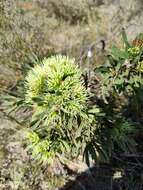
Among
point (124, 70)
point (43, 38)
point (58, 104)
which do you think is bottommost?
point (58, 104)

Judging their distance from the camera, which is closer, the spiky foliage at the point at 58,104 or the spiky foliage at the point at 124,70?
the spiky foliage at the point at 58,104

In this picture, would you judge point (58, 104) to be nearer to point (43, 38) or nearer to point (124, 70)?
point (124, 70)

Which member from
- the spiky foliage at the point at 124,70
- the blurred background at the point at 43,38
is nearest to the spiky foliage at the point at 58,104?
the spiky foliage at the point at 124,70

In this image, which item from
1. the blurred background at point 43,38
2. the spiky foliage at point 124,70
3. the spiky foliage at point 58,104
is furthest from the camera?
the blurred background at point 43,38

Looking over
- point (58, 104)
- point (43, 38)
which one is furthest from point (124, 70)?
point (43, 38)

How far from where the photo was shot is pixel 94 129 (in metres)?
2.92

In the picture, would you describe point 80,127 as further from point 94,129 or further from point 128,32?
point 128,32

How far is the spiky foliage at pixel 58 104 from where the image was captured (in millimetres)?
2514

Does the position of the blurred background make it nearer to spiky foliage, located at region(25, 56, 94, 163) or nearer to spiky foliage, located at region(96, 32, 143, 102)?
spiky foliage, located at region(96, 32, 143, 102)

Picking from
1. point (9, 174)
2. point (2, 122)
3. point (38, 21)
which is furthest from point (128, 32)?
point (9, 174)

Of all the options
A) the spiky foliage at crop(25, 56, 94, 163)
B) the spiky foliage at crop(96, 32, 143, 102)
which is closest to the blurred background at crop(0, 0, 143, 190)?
the spiky foliage at crop(96, 32, 143, 102)

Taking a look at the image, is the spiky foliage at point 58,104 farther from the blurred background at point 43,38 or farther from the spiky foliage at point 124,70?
the blurred background at point 43,38

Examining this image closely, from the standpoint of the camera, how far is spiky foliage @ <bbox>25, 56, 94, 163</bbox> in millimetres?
2514

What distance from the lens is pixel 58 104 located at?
8.30ft
